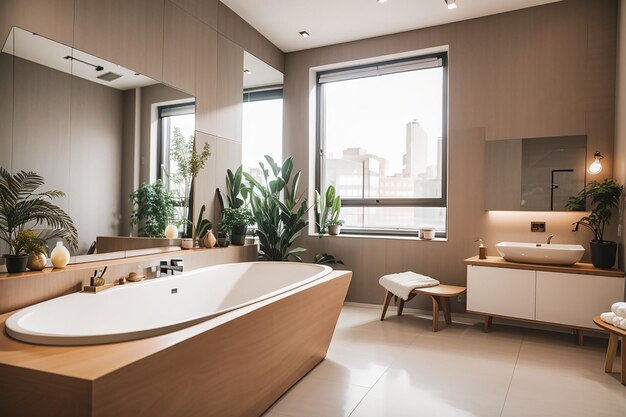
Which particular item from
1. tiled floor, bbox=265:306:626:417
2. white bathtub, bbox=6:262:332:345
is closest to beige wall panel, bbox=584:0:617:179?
tiled floor, bbox=265:306:626:417

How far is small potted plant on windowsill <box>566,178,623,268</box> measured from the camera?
11.1 ft

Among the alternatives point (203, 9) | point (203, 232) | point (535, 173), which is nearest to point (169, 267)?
point (203, 232)

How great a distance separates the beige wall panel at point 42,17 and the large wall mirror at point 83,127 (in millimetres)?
42

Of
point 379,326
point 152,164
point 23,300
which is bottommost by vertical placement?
point 379,326

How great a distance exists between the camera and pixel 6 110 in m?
2.20

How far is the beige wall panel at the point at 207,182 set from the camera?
3.79 metres

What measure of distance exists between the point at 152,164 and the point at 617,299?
12.5 ft

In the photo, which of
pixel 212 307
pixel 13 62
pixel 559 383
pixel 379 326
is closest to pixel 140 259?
pixel 212 307

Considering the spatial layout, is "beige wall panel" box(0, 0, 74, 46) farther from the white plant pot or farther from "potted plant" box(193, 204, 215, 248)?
the white plant pot

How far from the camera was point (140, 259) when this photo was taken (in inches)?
116

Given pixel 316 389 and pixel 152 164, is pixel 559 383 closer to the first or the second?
pixel 316 389

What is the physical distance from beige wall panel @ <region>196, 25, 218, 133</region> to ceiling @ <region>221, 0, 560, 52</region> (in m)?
0.46

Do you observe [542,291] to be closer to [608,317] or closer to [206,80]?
[608,317]

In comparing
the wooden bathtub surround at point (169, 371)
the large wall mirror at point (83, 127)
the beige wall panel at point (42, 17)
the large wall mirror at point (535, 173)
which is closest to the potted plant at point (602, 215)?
the large wall mirror at point (535, 173)
